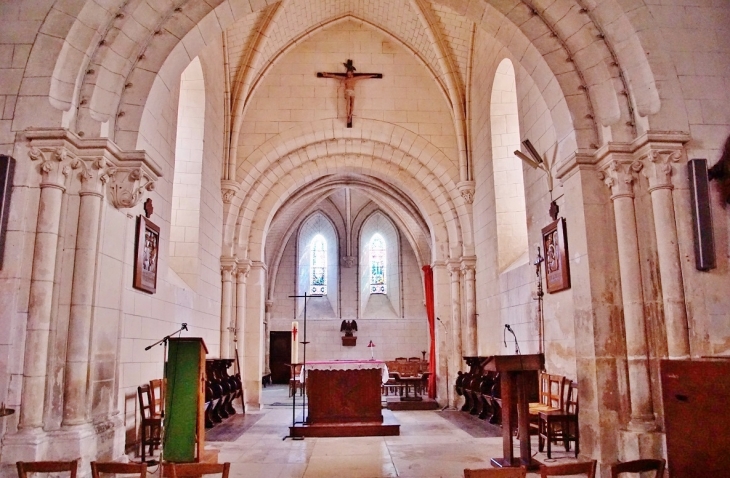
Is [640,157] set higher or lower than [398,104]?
lower

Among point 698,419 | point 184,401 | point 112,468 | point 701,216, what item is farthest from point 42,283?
point 701,216

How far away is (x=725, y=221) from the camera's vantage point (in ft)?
15.2

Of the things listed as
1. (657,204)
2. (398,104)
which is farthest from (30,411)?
(398,104)

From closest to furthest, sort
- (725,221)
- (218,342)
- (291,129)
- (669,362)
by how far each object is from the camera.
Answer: (669,362), (725,221), (218,342), (291,129)

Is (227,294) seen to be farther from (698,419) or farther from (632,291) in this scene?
(698,419)

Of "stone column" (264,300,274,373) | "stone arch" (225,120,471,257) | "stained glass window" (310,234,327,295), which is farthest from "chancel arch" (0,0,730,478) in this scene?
"stained glass window" (310,234,327,295)

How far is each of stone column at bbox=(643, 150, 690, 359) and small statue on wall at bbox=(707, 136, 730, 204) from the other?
28 centimetres

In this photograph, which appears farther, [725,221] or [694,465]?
[725,221]

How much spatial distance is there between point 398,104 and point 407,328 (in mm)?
10667

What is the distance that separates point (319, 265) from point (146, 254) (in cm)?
1514

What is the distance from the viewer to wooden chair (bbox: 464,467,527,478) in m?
2.54

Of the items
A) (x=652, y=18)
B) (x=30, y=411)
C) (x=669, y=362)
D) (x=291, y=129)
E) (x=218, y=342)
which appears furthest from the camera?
(x=291, y=129)

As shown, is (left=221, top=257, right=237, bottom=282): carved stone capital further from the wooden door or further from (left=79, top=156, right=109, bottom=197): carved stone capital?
the wooden door

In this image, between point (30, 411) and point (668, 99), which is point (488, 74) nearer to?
point (668, 99)
